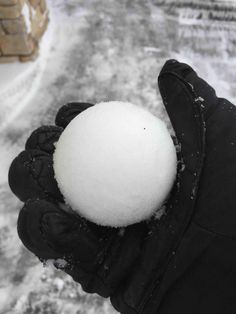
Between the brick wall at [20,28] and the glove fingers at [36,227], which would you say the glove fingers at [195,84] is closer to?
the glove fingers at [36,227]

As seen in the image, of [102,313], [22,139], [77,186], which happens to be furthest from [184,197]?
[22,139]

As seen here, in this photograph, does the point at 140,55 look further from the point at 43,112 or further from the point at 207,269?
the point at 207,269

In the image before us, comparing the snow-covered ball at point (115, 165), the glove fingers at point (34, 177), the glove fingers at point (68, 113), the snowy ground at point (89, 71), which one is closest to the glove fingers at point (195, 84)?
the snow-covered ball at point (115, 165)

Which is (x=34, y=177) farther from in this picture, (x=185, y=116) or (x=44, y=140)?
(x=185, y=116)

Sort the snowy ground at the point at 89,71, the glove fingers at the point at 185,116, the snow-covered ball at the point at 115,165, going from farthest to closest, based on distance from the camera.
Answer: the snowy ground at the point at 89,71 → the glove fingers at the point at 185,116 → the snow-covered ball at the point at 115,165

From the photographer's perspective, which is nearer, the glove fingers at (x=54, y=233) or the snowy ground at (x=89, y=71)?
the glove fingers at (x=54, y=233)

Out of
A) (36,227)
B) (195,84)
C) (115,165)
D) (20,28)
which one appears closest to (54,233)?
(36,227)

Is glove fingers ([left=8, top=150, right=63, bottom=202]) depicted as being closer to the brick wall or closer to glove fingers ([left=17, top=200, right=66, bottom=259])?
glove fingers ([left=17, top=200, right=66, bottom=259])
